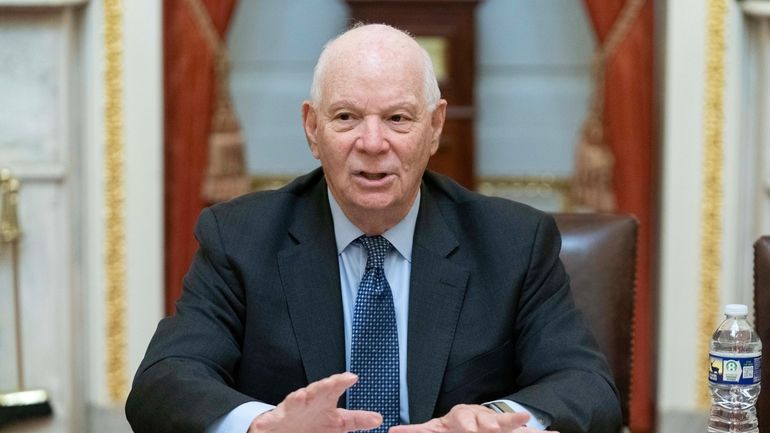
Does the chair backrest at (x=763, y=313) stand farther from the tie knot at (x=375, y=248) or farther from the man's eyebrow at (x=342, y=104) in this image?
the man's eyebrow at (x=342, y=104)

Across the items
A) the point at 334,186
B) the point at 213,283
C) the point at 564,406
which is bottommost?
the point at 564,406

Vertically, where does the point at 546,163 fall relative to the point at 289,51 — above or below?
below

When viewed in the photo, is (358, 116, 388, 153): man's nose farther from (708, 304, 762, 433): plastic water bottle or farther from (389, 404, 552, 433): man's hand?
(708, 304, 762, 433): plastic water bottle

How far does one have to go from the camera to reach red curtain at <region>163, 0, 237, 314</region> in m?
4.93

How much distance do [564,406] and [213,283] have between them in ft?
2.37

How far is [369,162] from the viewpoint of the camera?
97.6 inches

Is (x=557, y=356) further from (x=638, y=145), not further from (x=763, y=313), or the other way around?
(x=638, y=145)

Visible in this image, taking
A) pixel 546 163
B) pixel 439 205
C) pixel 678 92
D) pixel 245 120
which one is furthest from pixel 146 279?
pixel 439 205

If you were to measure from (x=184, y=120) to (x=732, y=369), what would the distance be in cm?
310

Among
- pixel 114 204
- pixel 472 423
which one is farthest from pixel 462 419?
pixel 114 204

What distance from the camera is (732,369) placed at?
7.27 feet

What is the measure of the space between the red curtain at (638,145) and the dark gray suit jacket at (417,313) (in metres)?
2.36

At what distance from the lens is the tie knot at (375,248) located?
2564mm

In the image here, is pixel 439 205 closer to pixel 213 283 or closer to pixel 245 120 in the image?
pixel 213 283
